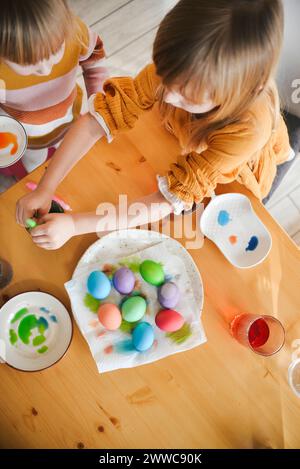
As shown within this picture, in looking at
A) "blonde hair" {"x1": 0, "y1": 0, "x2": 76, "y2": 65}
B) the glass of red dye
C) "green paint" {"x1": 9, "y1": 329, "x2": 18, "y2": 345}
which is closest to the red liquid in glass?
the glass of red dye

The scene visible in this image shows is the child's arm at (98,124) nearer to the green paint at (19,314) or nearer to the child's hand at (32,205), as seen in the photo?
the child's hand at (32,205)

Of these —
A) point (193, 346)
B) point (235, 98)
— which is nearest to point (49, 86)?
point (235, 98)

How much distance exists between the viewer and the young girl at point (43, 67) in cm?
71

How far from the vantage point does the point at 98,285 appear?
0.76 meters

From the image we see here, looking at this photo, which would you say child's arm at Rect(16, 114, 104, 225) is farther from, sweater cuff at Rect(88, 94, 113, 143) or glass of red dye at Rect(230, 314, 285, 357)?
glass of red dye at Rect(230, 314, 285, 357)

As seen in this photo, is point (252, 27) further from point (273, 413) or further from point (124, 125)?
point (273, 413)

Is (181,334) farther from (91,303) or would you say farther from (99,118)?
(99,118)

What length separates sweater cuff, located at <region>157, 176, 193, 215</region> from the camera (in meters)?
0.78

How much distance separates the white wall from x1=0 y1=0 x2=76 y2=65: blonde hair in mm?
466

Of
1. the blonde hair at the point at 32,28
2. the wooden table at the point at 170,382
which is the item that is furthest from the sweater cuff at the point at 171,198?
the blonde hair at the point at 32,28

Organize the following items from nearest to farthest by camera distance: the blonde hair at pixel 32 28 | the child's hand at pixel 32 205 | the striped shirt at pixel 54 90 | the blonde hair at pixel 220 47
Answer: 1. the blonde hair at pixel 220 47
2. the blonde hair at pixel 32 28
3. the child's hand at pixel 32 205
4. the striped shirt at pixel 54 90

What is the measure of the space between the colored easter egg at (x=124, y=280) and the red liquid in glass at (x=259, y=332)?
0.82 feet

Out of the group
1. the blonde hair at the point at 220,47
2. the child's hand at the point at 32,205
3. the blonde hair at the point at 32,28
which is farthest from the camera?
the child's hand at the point at 32,205

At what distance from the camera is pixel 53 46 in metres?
0.78
